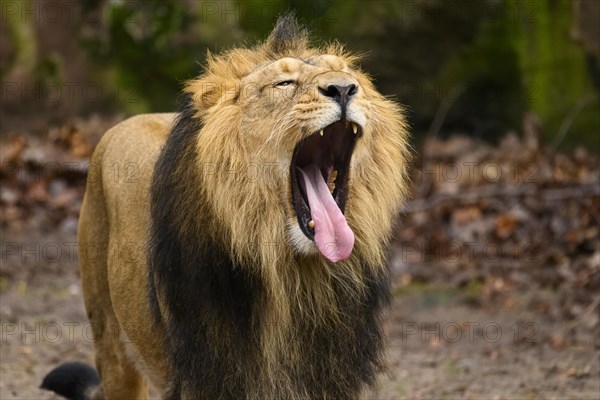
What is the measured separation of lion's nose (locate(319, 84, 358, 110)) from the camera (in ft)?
12.5

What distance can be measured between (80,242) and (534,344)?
3320 millimetres

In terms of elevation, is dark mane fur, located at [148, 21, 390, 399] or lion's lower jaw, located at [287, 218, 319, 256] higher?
lion's lower jaw, located at [287, 218, 319, 256]

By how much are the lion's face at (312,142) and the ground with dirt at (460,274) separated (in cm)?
171

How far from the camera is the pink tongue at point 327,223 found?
153 inches

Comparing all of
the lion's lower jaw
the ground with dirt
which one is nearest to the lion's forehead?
the lion's lower jaw

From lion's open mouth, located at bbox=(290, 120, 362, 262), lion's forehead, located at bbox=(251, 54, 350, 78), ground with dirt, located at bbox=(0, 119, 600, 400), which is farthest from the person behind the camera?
ground with dirt, located at bbox=(0, 119, 600, 400)

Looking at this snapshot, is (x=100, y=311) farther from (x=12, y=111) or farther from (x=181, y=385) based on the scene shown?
(x=12, y=111)

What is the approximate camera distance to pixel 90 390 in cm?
569

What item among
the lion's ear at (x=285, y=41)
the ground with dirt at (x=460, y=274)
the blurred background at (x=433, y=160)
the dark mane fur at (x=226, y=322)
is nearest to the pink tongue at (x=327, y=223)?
the dark mane fur at (x=226, y=322)

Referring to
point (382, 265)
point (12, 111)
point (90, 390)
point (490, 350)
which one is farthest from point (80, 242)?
point (12, 111)

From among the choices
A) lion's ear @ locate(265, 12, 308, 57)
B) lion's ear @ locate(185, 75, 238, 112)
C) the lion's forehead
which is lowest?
lion's ear @ locate(185, 75, 238, 112)

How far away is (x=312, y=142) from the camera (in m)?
4.16

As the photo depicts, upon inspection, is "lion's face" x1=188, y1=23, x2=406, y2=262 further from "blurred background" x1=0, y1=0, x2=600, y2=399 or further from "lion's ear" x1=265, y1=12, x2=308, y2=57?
"blurred background" x1=0, y1=0, x2=600, y2=399

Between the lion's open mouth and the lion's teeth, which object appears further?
the lion's teeth
